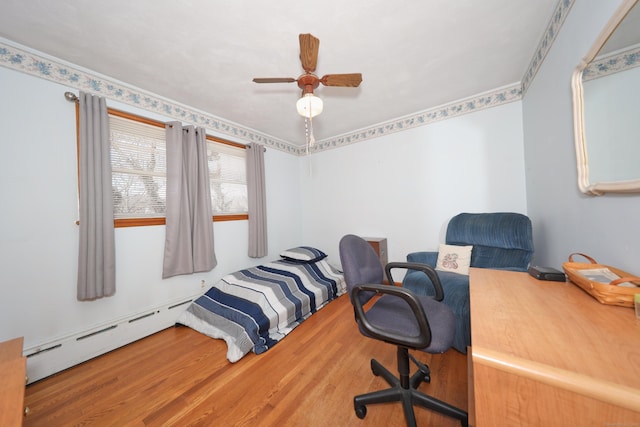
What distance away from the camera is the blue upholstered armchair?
5.16 ft

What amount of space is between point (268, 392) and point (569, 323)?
1.58 m

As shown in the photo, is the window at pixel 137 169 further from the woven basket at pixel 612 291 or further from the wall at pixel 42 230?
the woven basket at pixel 612 291

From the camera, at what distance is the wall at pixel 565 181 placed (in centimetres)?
96

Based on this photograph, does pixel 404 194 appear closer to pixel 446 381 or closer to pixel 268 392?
pixel 446 381

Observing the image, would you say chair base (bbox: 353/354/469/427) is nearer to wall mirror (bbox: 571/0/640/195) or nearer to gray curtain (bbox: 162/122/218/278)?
wall mirror (bbox: 571/0/640/195)

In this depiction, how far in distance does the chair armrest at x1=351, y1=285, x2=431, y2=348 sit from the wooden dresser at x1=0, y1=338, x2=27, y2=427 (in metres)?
1.28

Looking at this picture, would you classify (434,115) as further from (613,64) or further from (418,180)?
(613,64)

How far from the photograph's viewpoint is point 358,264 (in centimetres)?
134

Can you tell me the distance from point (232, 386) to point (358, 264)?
122cm

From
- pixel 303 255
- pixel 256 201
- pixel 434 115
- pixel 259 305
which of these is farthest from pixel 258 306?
pixel 434 115

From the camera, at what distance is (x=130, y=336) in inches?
77.0

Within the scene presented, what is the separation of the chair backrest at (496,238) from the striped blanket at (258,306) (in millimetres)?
1604

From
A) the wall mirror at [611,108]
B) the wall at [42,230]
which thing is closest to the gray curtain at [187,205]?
the wall at [42,230]

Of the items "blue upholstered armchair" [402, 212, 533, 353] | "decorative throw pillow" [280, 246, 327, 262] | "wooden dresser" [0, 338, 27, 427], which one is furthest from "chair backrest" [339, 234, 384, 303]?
"decorative throw pillow" [280, 246, 327, 262]
